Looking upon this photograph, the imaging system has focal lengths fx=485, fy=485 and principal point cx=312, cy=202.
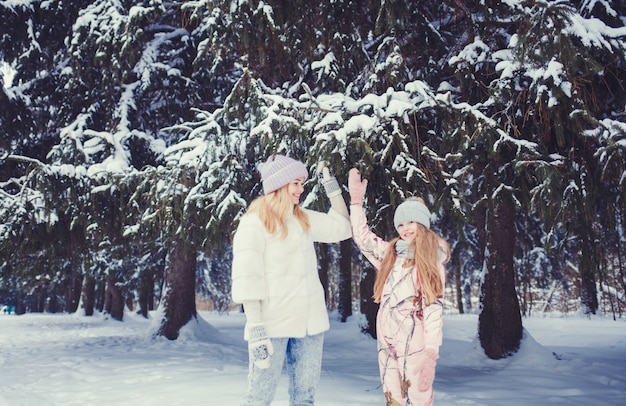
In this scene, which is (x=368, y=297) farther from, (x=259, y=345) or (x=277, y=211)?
(x=259, y=345)

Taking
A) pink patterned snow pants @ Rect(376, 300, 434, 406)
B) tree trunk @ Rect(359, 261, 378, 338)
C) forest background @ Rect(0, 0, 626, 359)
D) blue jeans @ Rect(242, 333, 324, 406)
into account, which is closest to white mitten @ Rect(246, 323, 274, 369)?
blue jeans @ Rect(242, 333, 324, 406)

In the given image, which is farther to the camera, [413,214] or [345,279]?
[345,279]

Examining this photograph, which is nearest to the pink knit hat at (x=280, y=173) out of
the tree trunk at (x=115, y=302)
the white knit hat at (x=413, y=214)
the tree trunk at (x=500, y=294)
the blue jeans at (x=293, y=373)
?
the white knit hat at (x=413, y=214)

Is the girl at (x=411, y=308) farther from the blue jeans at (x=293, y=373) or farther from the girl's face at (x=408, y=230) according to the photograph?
the blue jeans at (x=293, y=373)

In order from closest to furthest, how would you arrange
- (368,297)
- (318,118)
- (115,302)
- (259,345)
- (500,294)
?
(259,345) → (318,118) → (500,294) → (368,297) → (115,302)

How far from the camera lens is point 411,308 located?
11.1ft

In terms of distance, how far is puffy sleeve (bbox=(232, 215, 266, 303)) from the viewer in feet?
9.14

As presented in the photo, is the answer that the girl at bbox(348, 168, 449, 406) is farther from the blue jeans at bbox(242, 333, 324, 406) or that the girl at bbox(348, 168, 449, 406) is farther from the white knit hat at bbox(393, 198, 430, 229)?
the blue jeans at bbox(242, 333, 324, 406)

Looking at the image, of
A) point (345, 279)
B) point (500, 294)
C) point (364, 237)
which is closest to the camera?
point (364, 237)

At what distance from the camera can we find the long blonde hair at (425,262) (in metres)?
3.30

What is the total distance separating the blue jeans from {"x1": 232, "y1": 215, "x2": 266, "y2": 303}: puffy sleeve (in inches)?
14.0

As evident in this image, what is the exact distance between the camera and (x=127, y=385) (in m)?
5.92

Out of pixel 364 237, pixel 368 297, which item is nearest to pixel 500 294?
pixel 368 297

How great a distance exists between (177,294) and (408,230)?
826 cm
